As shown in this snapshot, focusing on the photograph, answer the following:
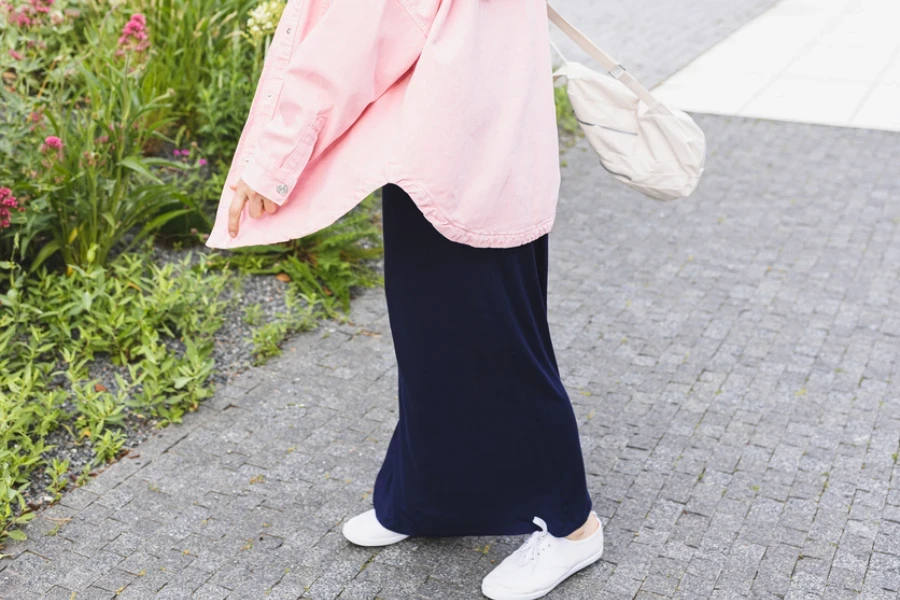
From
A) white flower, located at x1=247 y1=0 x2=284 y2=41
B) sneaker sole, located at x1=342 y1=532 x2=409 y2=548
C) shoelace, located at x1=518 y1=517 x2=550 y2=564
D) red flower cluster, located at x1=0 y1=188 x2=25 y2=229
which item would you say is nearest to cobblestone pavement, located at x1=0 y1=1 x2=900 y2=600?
sneaker sole, located at x1=342 y1=532 x2=409 y2=548

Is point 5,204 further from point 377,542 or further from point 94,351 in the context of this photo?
point 377,542

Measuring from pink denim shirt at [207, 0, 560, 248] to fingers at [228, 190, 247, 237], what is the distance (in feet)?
0.11

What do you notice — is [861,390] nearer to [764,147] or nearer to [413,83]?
[413,83]

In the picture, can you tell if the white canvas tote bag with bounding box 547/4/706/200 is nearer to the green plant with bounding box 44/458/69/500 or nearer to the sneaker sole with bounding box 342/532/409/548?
the sneaker sole with bounding box 342/532/409/548

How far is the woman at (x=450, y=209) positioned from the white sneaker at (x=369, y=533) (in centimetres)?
15

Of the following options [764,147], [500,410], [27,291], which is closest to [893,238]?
[764,147]

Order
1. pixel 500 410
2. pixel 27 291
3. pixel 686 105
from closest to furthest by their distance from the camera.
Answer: pixel 500 410 < pixel 27 291 < pixel 686 105

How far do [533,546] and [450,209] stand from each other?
3.29 feet

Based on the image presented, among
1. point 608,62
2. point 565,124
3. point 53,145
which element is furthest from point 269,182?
point 565,124

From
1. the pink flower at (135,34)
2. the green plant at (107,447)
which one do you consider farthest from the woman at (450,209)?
the pink flower at (135,34)

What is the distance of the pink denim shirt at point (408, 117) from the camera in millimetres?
2025

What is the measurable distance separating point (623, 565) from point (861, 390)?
1.30 m

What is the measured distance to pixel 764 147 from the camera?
592 centimetres

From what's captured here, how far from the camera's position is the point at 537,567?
8.57 feet
